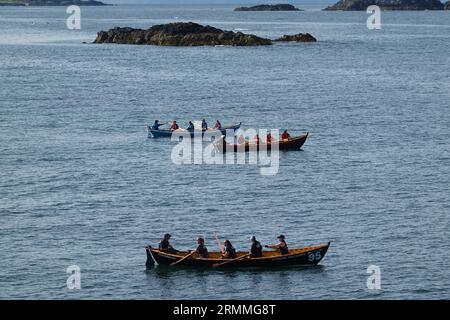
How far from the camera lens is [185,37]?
185250mm

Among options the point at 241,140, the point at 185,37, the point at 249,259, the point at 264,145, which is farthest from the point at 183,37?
the point at 249,259

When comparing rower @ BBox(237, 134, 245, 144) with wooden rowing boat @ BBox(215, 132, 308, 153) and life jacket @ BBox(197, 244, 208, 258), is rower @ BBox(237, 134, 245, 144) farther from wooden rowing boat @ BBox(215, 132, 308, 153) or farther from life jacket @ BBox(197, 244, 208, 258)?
life jacket @ BBox(197, 244, 208, 258)

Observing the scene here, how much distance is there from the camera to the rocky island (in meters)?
184

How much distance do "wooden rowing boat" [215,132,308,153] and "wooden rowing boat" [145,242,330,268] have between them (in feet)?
93.6

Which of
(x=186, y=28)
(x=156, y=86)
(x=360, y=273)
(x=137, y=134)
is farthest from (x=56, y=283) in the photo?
(x=186, y=28)

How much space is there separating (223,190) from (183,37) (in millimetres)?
130029

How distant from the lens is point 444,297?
130ft

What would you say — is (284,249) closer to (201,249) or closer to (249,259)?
(249,259)

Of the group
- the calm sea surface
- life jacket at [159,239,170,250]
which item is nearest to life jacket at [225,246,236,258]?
the calm sea surface

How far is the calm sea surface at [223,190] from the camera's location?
42.4 meters

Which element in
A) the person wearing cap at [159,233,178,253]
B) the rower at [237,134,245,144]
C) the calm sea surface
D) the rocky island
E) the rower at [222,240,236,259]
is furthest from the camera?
the rocky island

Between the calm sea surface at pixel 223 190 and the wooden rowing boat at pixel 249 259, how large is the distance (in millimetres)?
476

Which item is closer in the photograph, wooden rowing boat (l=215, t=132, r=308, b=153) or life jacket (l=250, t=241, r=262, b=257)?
life jacket (l=250, t=241, r=262, b=257)

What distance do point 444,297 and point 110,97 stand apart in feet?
250
